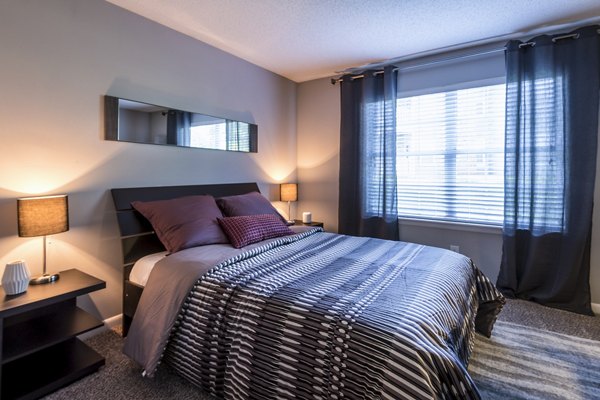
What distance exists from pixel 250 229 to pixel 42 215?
4.13 feet

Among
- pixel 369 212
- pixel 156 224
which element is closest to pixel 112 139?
pixel 156 224

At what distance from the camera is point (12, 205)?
6.19 feet

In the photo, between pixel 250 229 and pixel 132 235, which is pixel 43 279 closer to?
pixel 132 235

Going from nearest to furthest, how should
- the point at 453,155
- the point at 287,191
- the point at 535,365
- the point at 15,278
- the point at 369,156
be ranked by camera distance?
the point at 15,278 < the point at 535,365 < the point at 453,155 < the point at 369,156 < the point at 287,191

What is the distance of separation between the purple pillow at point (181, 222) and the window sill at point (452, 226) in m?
2.15

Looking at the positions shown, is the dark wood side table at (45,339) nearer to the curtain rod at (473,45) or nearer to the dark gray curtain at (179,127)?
the dark gray curtain at (179,127)

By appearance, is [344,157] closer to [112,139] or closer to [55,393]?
[112,139]

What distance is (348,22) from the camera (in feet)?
8.43

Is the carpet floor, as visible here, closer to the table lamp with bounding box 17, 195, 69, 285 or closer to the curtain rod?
the table lamp with bounding box 17, 195, 69, 285

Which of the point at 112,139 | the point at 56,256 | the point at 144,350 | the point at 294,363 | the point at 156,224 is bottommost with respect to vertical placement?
the point at 144,350

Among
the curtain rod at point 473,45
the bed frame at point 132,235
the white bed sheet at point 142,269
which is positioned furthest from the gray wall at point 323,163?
the white bed sheet at point 142,269

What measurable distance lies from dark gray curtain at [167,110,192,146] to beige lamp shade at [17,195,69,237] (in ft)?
3.44

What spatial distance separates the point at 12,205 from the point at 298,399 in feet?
6.64

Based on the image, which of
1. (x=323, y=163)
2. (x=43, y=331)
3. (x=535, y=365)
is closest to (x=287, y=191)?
(x=323, y=163)
